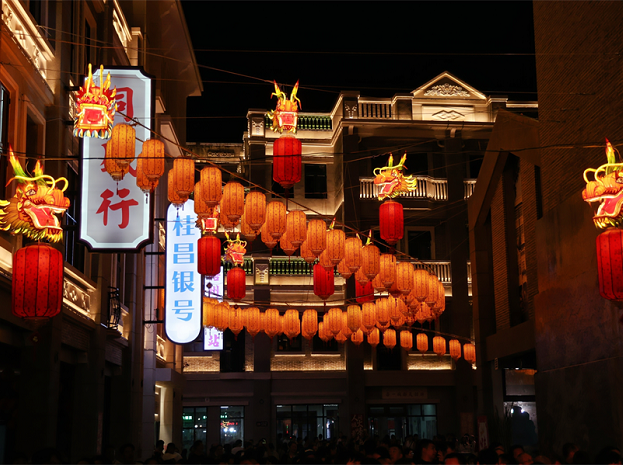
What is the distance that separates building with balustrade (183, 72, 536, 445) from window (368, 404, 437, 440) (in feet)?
0.13

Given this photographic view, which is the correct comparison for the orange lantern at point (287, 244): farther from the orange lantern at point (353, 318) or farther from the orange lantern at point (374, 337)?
the orange lantern at point (374, 337)

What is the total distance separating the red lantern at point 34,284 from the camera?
30.1 feet

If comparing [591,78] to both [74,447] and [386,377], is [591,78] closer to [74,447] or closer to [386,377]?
[74,447]

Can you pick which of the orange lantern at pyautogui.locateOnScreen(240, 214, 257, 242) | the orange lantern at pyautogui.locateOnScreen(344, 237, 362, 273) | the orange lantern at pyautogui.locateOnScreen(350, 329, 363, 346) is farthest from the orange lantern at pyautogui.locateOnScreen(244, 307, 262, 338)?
the orange lantern at pyautogui.locateOnScreen(240, 214, 257, 242)


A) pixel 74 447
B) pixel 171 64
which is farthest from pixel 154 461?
pixel 171 64

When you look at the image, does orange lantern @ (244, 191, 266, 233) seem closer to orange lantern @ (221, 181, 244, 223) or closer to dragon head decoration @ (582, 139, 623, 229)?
orange lantern @ (221, 181, 244, 223)

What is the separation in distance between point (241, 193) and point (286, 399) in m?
17.6

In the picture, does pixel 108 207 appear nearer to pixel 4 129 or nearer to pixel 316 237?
pixel 4 129

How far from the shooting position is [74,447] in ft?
48.4

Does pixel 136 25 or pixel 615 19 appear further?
pixel 136 25

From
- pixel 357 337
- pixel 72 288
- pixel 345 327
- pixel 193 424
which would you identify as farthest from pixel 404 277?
pixel 193 424

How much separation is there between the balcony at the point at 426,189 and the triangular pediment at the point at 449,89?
11.8 feet

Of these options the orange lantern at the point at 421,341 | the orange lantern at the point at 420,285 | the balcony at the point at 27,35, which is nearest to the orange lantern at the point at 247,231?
the balcony at the point at 27,35

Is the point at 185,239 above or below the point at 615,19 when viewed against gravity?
below
